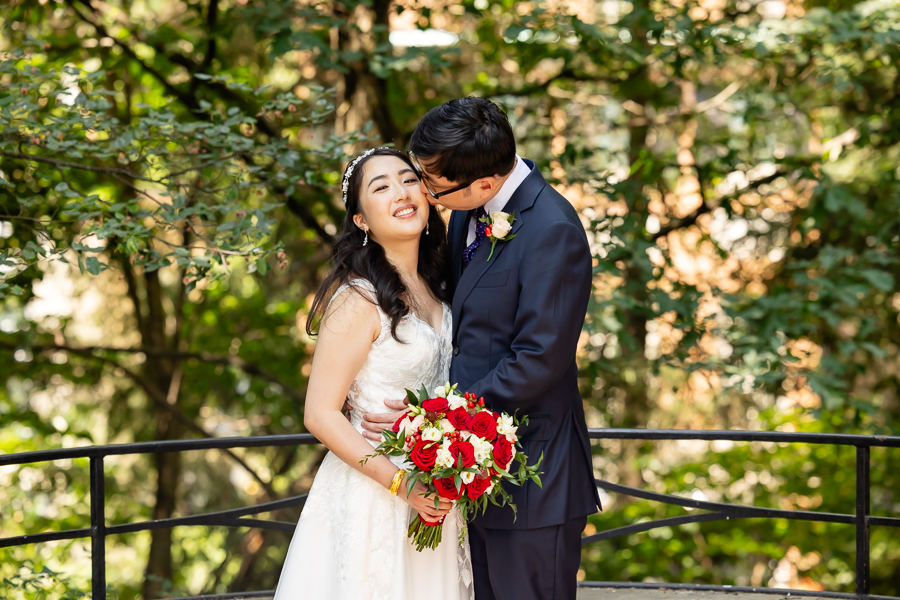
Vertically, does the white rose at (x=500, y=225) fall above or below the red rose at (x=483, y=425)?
above

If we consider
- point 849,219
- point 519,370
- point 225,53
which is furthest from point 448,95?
point 519,370

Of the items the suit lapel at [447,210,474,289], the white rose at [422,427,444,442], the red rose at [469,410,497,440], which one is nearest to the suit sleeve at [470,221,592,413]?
the red rose at [469,410,497,440]

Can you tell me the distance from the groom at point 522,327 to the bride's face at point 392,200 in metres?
0.17

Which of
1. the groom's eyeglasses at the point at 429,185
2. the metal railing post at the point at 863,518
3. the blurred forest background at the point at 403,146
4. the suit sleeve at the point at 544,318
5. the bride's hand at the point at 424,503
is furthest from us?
the blurred forest background at the point at 403,146

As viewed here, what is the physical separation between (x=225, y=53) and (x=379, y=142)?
241 centimetres

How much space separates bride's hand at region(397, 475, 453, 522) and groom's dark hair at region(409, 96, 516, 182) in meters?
1.01

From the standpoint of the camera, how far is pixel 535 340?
91.0 inches

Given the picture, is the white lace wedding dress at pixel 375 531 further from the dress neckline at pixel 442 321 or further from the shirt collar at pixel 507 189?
the shirt collar at pixel 507 189

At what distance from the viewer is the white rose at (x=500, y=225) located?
2.49m

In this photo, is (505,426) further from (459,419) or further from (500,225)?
(500,225)

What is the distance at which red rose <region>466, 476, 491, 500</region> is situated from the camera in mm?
2255

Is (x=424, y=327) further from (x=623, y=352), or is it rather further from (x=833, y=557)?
(x=833, y=557)

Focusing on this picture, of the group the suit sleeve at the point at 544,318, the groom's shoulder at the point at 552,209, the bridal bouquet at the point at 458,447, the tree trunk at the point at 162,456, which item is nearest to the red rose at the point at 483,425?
the bridal bouquet at the point at 458,447

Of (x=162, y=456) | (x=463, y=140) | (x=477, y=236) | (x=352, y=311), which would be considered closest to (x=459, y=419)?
(x=352, y=311)
